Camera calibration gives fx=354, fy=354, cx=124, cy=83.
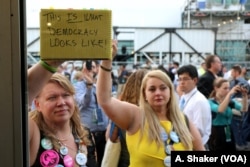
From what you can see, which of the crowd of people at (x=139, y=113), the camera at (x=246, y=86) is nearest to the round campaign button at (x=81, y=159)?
the crowd of people at (x=139, y=113)

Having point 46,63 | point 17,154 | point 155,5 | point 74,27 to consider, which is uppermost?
point 155,5

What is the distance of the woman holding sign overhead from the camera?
150 cm

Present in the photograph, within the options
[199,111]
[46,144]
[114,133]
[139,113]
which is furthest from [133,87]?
[46,144]

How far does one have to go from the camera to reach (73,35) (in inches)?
50.2

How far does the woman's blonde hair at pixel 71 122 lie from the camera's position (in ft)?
4.93

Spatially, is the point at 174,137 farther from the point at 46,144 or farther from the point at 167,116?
the point at 46,144

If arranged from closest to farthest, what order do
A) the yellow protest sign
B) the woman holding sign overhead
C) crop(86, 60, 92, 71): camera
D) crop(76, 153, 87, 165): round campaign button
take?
the yellow protest sign → crop(86, 60, 92, 71): camera → the woman holding sign overhead → crop(76, 153, 87, 165): round campaign button

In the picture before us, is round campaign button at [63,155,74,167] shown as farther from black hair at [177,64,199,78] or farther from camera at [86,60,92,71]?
black hair at [177,64,199,78]

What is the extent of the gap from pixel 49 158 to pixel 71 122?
181 millimetres

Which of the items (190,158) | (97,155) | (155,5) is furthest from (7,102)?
(190,158)

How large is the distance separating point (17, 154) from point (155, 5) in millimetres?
823

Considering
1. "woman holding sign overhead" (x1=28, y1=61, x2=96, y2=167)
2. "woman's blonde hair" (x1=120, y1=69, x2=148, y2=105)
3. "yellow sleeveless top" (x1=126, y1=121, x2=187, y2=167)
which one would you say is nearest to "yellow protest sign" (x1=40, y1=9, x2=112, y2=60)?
"woman holding sign overhead" (x1=28, y1=61, x2=96, y2=167)

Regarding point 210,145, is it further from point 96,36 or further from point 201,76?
point 96,36

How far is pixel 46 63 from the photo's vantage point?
1400 millimetres
